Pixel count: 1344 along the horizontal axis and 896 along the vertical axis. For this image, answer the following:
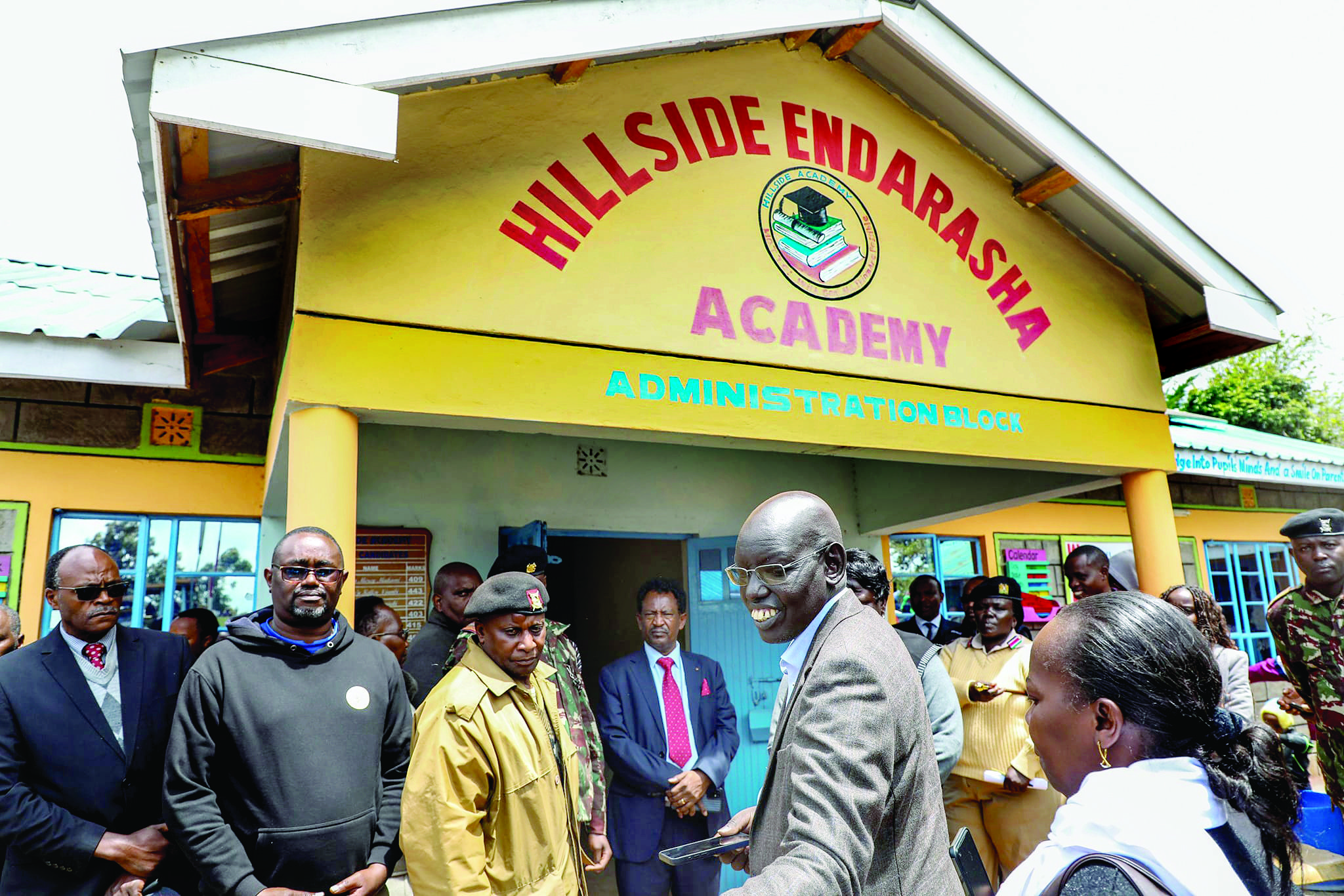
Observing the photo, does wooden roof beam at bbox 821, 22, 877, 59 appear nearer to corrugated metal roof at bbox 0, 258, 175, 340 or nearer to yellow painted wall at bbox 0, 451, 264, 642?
corrugated metal roof at bbox 0, 258, 175, 340

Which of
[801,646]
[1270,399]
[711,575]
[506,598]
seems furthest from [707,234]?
[1270,399]

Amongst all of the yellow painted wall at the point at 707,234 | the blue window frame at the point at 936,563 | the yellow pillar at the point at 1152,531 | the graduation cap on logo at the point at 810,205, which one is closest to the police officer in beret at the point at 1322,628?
the yellow pillar at the point at 1152,531

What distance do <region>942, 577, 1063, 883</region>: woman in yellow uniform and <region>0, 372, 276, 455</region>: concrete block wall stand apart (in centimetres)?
478

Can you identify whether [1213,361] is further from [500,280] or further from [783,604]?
[783,604]

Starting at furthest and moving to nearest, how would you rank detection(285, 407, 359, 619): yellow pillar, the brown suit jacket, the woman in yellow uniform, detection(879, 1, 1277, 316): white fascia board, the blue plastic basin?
detection(879, 1, 1277, 316): white fascia board → the woman in yellow uniform → detection(285, 407, 359, 619): yellow pillar → the blue plastic basin → the brown suit jacket

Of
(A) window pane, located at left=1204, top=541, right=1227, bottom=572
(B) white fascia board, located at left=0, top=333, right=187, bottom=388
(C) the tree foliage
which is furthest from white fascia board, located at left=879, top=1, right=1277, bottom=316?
(C) the tree foliage

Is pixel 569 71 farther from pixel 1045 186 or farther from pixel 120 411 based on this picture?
pixel 120 411

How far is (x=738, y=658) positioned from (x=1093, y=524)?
550 centimetres

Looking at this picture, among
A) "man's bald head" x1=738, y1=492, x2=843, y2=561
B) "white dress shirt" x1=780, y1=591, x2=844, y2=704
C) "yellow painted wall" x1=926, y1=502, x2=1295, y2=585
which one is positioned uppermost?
"yellow painted wall" x1=926, y1=502, x2=1295, y2=585

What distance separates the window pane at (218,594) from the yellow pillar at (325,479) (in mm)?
2552

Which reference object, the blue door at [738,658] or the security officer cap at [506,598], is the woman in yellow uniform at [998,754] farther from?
the security officer cap at [506,598]

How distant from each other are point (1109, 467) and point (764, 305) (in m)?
2.83

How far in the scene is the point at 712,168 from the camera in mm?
5039

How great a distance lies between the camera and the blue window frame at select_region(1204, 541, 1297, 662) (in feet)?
34.8
